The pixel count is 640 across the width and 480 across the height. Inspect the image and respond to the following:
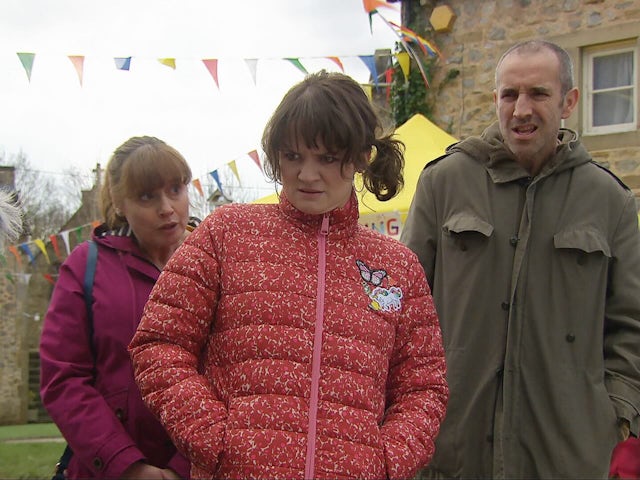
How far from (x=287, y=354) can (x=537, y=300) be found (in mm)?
1265

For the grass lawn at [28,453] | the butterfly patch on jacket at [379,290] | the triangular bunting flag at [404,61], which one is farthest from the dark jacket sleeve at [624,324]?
the grass lawn at [28,453]

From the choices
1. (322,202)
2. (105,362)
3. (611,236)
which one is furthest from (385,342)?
(611,236)

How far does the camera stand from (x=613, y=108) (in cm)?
838

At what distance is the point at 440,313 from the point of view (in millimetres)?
2693

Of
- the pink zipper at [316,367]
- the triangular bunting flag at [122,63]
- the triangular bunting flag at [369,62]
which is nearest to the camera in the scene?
the pink zipper at [316,367]

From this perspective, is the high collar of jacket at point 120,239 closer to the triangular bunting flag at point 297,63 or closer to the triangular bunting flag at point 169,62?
the triangular bunting flag at point 169,62

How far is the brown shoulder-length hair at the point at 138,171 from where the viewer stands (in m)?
2.22

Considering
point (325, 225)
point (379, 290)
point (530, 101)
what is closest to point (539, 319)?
point (530, 101)

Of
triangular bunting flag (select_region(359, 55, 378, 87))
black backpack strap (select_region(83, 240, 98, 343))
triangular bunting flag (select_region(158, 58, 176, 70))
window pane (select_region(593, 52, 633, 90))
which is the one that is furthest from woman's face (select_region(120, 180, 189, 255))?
window pane (select_region(593, 52, 633, 90))

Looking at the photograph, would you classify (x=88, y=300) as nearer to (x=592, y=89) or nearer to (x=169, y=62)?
(x=169, y=62)

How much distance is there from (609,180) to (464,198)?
52 centimetres

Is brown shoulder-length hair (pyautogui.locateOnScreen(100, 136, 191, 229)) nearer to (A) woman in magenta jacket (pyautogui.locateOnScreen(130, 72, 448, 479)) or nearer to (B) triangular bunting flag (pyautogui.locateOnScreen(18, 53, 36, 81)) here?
(A) woman in magenta jacket (pyautogui.locateOnScreen(130, 72, 448, 479))

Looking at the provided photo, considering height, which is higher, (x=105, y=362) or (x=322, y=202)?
(x=322, y=202)

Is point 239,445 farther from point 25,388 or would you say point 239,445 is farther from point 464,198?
point 25,388
